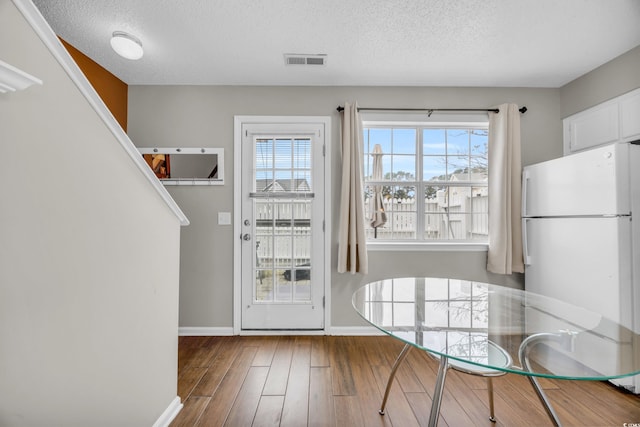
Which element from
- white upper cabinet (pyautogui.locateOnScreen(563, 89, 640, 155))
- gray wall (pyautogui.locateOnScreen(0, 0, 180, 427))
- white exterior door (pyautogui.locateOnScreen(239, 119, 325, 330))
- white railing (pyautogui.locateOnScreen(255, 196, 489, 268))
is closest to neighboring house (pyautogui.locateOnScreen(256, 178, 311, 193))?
white exterior door (pyautogui.locateOnScreen(239, 119, 325, 330))

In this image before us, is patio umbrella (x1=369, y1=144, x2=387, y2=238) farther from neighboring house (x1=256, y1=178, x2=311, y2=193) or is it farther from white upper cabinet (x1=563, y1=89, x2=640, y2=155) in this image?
white upper cabinet (x1=563, y1=89, x2=640, y2=155)

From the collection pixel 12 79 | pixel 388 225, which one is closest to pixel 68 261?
pixel 12 79

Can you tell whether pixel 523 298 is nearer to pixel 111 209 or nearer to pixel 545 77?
pixel 111 209

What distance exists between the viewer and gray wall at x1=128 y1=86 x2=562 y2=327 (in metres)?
2.95

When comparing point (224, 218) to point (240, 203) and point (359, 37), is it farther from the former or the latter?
point (359, 37)

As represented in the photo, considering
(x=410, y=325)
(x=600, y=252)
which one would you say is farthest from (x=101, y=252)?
(x=600, y=252)

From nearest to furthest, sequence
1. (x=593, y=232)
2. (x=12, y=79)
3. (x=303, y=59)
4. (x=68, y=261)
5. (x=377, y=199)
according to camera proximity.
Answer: (x=12, y=79) < (x=68, y=261) < (x=593, y=232) < (x=303, y=59) < (x=377, y=199)

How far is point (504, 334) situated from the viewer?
1.13 metres

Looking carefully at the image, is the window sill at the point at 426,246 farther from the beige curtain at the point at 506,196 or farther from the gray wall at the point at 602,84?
the gray wall at the point at 602,84

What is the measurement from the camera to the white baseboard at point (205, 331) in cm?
292

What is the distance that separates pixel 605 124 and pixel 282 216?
2.90m

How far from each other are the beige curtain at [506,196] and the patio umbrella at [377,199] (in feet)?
3.40

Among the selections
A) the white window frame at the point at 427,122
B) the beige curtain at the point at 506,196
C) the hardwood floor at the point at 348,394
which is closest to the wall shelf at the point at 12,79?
the hardwood floor at the point at 348,394

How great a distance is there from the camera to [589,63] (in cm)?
252
